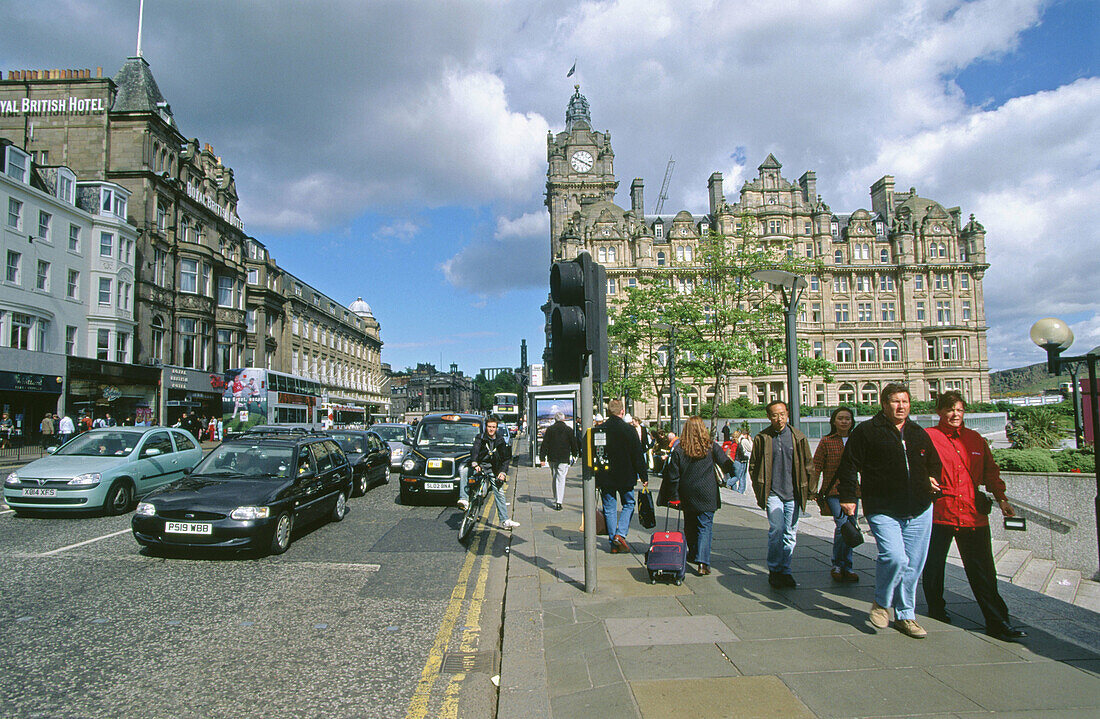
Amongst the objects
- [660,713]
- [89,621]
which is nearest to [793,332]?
[660,713]

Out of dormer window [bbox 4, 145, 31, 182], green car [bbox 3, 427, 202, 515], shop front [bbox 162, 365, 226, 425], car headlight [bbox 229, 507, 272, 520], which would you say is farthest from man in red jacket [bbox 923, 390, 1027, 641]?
shop front [bbox 162, 365, 226, 425]

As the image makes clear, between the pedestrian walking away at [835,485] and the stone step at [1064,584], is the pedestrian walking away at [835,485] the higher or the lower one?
the higher one

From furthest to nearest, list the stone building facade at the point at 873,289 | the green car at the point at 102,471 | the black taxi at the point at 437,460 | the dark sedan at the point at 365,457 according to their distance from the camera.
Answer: the stone building facade at the point at 873,289 < the dark sedan at the point at 365,457 < the black taxi at the point at 437,460 < the green car at the point at 102,471

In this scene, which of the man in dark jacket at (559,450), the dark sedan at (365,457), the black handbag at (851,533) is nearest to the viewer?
the black handbag at (851,533)

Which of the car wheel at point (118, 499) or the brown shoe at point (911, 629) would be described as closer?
the brown shoe at point (911, 629)

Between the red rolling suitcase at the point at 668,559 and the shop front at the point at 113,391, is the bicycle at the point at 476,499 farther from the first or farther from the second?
the shop front at the point at 113,391

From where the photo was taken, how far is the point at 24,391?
28875 mm

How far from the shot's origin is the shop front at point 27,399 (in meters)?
27.6

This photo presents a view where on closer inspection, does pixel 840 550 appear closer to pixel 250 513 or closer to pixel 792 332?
pixel 792 332

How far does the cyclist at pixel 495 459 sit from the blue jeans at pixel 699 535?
3389 mm

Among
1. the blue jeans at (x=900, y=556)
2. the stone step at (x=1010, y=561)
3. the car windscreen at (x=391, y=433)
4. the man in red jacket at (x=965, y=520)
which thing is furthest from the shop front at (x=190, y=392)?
the man in red jacket at (x=965, y=520)

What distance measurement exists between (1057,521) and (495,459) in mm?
7376

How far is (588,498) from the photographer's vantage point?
5762mm

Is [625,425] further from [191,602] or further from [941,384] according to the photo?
[941,384]
